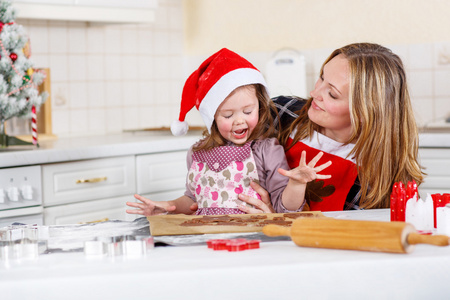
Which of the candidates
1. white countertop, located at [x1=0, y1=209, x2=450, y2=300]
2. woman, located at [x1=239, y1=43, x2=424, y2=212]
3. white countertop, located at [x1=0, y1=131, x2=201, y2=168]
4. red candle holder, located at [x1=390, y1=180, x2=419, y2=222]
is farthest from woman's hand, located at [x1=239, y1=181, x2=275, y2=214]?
white countertop, located at [x1=0, y1=131, x2=201, y2=168]

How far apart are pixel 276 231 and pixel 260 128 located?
75 centimetres

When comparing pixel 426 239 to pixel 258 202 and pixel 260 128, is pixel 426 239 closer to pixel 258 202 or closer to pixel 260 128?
pixel 258 202

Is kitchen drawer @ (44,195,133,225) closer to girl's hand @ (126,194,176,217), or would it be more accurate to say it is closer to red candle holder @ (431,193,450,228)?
girl's hand @ (126,194,176,217)

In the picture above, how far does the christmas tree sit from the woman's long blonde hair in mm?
1435

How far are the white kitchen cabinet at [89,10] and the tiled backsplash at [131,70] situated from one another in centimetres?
28

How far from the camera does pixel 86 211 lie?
268 centimetres

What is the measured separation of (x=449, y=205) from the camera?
1.22m

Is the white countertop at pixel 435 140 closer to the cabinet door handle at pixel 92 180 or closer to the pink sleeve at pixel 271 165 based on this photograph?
the pink sleeve at pixel 271 165

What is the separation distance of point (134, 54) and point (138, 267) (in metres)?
2.72

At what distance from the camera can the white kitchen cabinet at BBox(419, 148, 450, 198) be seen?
269 centimetres

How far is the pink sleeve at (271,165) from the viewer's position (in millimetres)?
1759

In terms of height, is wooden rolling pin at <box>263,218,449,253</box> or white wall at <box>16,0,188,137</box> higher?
white wall at <box>16,0,188,137</box>

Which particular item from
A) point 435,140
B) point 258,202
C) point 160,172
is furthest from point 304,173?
point 160,172

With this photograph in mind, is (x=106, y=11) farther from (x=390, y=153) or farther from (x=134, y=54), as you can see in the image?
(x=390, y=153)
